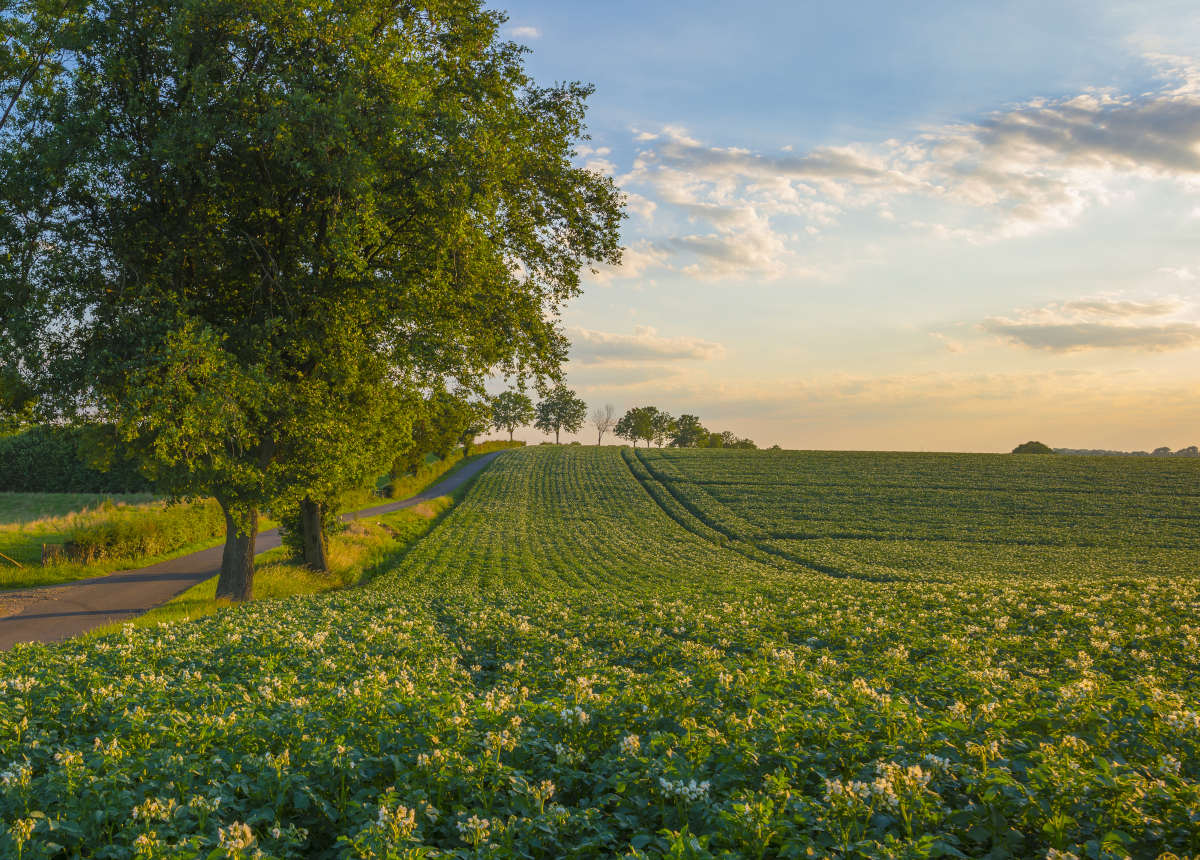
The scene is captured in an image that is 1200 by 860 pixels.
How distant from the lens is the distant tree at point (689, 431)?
6801 inches

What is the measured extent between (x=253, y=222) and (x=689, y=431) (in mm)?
155042

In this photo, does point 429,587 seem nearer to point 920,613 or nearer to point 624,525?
point 920,613

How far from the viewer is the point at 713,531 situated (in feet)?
163

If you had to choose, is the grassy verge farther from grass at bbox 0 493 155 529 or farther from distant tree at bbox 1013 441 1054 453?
distant tree at bbox 1013 441 1054 453

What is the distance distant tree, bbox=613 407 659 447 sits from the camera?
552 ft

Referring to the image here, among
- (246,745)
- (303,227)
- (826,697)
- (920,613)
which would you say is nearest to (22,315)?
(303,227)

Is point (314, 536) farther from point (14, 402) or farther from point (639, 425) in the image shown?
point (639, 425)

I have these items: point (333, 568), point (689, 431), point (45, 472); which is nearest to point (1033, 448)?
point (689, 431)

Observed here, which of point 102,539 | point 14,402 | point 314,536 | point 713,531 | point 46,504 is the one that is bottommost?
point 713,531

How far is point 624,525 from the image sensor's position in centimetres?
5031

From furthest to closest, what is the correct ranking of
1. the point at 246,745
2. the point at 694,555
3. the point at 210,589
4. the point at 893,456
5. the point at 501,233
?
the point at 893,456 < the point at 694,555 < the point at 210,589 < the point at 501,233 < the point at 246,745

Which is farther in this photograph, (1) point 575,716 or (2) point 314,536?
(2) point 314,536

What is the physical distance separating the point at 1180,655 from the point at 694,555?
87.3 feet

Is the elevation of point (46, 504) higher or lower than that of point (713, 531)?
higher
